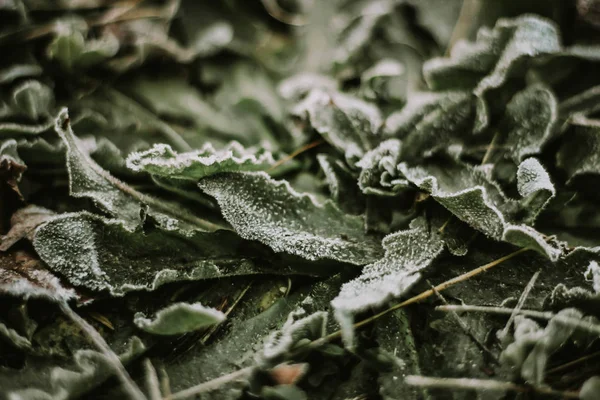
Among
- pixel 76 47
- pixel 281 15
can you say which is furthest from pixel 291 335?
pixel 281 15

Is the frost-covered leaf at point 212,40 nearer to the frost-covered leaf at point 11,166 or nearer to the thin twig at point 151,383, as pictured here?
the frost-covered leaf at point 11,166

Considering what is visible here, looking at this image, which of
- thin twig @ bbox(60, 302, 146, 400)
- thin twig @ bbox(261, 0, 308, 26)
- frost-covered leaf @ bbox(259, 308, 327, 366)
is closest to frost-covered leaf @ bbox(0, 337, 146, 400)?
thin twig @ bbox(60, 302, 146, 400)

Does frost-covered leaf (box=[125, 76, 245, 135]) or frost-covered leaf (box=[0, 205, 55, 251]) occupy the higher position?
frost-covered leaf (box=[125, 76, 245, 135])

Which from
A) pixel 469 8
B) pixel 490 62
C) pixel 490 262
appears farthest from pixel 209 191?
pixel 469 8

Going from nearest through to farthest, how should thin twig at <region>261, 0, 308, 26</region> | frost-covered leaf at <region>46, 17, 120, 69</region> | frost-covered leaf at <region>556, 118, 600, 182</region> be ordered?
frost-covered leaf at <region>556, 118, 600, 182</region> < frost-covered leaf at <region>46, 17, 120, 69</region> < thin twig at <region>261, 0, 308, 26</region>

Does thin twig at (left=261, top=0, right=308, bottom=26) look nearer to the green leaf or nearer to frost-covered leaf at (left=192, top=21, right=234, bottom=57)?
frost-covered leaf at (left=192, top=21, right=234, bottom=57)

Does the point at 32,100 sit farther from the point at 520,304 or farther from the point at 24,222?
the point at 520,304

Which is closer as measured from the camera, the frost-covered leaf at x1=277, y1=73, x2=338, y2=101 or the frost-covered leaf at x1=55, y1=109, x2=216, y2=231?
the frost-covered leaf at x1=55, y1=109, x2=216, y2=231
